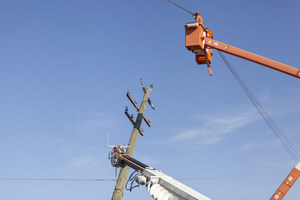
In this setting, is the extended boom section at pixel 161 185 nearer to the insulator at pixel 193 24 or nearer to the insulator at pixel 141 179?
the insulator at pixel 141 179

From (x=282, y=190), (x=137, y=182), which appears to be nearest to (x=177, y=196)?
(x=137, y=182)

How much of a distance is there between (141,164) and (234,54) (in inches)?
188

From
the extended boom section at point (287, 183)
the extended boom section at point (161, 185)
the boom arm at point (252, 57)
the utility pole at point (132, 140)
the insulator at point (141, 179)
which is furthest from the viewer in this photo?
the extended boom section at point (287, 183)

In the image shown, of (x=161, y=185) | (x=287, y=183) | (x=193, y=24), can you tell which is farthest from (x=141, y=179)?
(x=287, y=183)

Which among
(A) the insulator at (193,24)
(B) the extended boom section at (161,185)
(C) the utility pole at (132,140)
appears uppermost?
(A) the insulator at (193,24)

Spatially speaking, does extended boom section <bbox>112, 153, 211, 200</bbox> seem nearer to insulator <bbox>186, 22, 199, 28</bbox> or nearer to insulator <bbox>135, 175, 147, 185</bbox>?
insulator <bbox>135, 175, 147, 185</bbox>

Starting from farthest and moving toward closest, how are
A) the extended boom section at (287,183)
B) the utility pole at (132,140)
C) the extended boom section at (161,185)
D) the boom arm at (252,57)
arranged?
1. the extended boom section at (287,183)
2. the utility pole at (132,140)
3. the boom arm at (252,57)
4. the extended boom section at (161,185)

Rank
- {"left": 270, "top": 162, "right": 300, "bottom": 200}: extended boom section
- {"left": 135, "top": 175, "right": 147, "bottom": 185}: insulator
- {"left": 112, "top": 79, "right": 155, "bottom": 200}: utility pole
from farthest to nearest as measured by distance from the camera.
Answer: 1. {"left": 270, "top": 162, "right": 300, "bottom": 200}: extended boom section
2. {"left": 112, "top": 79, "right": 155, "bottom": 200}: utility pole
3. {"left": 135, "top": 175, "right": 147, "bottom": 185}: insulator

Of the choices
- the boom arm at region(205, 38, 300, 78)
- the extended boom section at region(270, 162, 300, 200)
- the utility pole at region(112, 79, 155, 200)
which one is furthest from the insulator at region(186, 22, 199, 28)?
the extended boom section at region(270, 162, 300, 200)

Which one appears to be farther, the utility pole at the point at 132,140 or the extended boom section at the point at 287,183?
the extended boom section at the point at 287,183

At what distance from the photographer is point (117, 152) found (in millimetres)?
11836

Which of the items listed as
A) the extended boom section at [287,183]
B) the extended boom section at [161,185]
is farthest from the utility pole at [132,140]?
the extended boom section at [287,183]

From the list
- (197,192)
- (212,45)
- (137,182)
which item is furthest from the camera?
(212,45)

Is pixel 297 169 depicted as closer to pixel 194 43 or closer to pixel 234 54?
pixel 234 54
